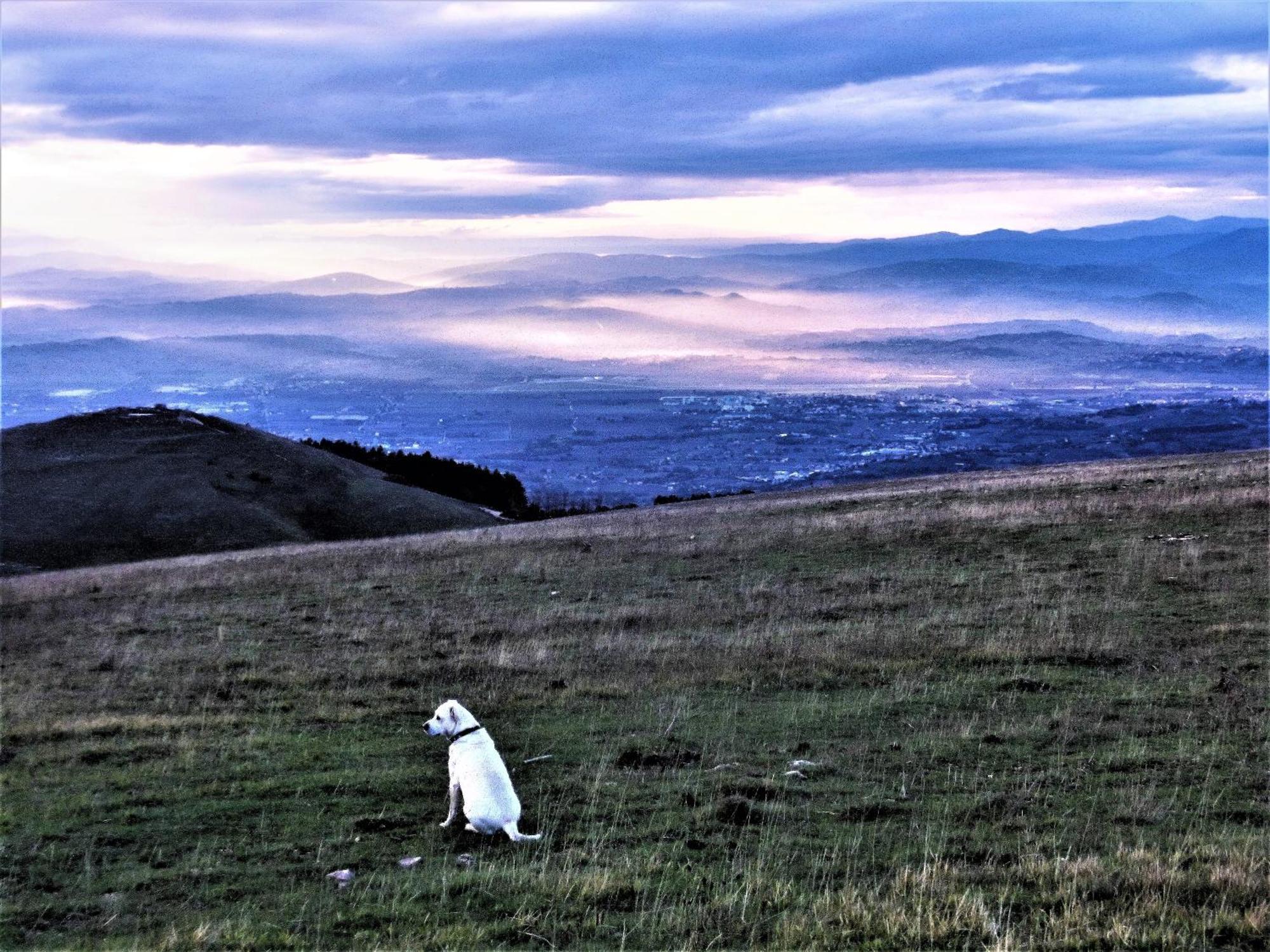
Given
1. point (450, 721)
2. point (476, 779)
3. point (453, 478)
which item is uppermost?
point (450, 721)

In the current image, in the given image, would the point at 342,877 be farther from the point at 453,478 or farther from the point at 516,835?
the point at 453,478

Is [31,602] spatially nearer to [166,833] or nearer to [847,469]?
[166,833]

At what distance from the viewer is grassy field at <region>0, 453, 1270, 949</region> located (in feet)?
27.5

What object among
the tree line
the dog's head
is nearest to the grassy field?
the dog's head

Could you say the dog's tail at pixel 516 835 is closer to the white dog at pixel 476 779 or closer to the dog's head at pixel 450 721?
the white dog at pixel 476 779

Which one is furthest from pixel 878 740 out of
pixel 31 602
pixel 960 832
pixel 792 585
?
pixel 31 602

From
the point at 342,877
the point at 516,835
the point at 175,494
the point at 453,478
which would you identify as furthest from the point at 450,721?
the point at 453,478

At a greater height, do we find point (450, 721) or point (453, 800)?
point (450, 721)

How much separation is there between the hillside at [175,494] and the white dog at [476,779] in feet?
141

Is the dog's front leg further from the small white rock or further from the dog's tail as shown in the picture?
the small white rock

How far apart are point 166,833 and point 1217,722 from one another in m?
11.2

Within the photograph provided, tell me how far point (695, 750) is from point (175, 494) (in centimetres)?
4915

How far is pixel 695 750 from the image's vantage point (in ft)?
44.1

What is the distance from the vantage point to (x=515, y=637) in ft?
70.1
